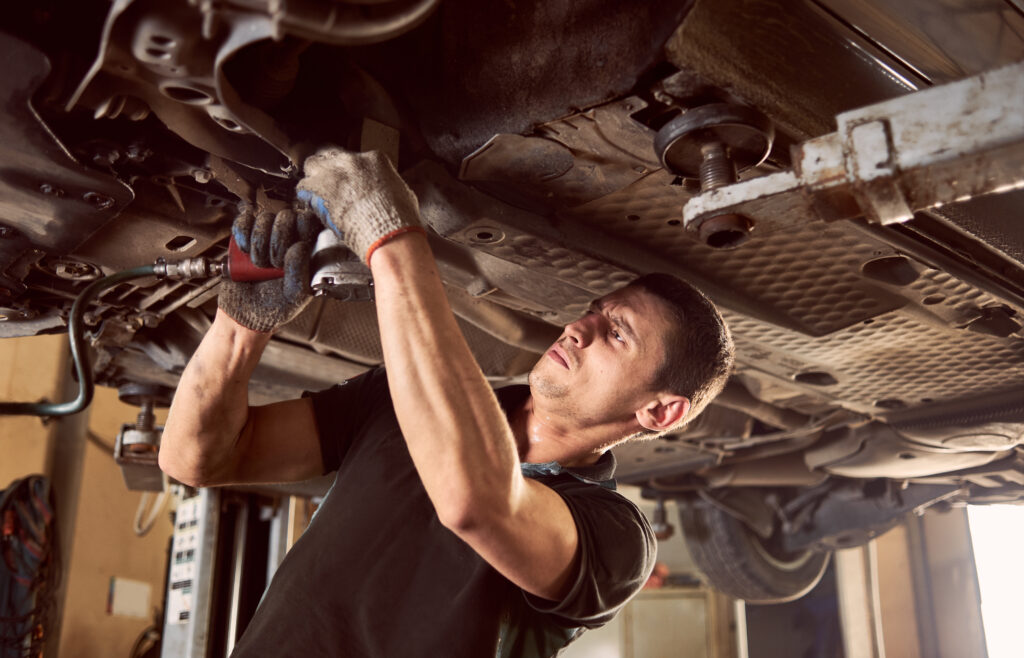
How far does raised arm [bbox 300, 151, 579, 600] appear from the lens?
3.35 feet

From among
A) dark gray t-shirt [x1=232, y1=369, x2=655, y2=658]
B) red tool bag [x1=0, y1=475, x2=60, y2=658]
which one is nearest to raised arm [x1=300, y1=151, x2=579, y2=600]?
dark gray t-shirt [x1=232, y1=369, x2=655, y2=658]

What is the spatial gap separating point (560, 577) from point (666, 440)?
4.23 ft

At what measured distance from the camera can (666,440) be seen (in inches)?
96.4

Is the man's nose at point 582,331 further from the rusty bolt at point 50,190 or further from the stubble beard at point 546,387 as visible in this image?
the rusty bolt at point 50,190

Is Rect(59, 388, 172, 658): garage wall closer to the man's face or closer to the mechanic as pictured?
the mechanic

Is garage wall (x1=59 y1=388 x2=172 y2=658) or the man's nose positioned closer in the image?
the man's nose

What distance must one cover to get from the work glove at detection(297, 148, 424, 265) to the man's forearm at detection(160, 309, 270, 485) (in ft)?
1.12

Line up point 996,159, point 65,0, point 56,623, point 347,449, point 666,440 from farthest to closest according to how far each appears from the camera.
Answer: point 56,623 < point 666,440 < point 347,449 < point 65,0 < point 996,159

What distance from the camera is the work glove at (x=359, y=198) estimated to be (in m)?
1.01

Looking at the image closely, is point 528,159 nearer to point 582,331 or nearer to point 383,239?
point 383,239

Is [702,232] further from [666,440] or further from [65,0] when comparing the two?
[666,440]

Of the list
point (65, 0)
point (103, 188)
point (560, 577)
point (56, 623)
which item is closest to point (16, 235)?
point (103, 188)

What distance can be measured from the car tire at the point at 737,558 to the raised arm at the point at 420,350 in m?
2.40

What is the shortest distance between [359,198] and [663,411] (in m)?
0.80
